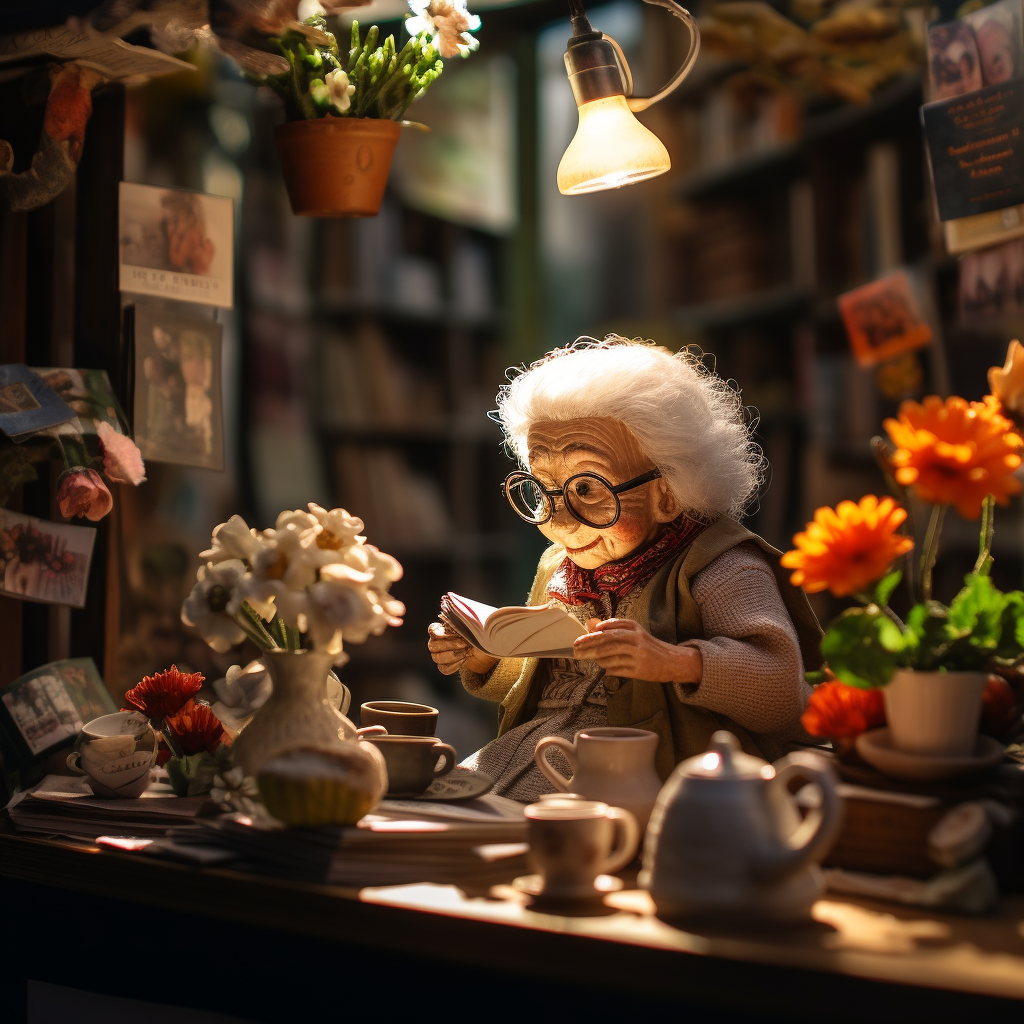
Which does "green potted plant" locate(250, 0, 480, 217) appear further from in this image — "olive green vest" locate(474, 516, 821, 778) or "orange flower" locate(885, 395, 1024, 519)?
"orange flower" locate(885, 395, 1024, 519)

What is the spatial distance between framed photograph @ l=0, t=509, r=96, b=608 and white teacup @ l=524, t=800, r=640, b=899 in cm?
102

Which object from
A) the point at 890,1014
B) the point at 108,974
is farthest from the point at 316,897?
the point at 890,1014

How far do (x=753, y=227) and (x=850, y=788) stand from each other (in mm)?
2996

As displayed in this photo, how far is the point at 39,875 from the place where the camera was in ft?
4.77

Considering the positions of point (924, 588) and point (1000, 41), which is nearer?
point (924, 588)

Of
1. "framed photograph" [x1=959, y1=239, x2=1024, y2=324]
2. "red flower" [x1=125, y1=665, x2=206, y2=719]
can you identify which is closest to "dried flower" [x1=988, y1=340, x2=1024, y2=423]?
"framed photograph" [x1=959, y1=239, x2=1024, y2=324]

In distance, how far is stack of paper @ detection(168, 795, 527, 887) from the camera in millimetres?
1270

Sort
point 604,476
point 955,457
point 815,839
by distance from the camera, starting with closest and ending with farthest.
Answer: point 815,839, point 955,457, point 604,476

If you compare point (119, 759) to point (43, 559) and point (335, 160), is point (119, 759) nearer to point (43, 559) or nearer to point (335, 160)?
point (43, 559)

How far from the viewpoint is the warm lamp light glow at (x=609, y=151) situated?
6.15ft

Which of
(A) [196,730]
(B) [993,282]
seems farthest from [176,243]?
(B) [993,282]

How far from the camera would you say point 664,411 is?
1.87m

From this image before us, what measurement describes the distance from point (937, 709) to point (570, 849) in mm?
422

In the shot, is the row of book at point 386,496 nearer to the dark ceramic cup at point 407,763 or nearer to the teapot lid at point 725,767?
the dark ceramic cup at point 407,763
